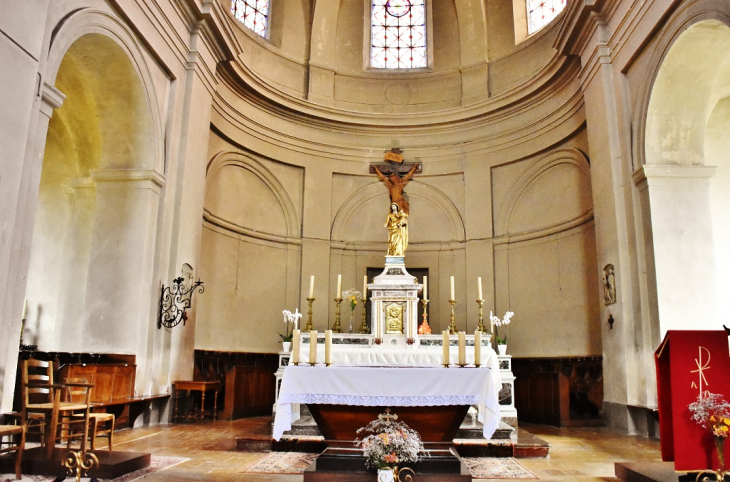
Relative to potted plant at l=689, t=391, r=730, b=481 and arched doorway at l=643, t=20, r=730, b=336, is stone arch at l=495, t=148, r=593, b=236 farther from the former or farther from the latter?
potted plant at l=689, t=391, r=730, b=481

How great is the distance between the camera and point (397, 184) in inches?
528

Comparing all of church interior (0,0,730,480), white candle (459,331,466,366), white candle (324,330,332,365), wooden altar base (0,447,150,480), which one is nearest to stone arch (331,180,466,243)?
church interior (0,0,730,480)

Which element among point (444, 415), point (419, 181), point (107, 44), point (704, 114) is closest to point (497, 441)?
point (444, 415)

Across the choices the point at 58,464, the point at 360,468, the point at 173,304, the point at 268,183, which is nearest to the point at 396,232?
the point at 173,304

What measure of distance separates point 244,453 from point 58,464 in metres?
1.92

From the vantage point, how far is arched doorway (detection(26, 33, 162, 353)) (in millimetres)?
8414

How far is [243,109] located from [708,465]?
33.8 ft

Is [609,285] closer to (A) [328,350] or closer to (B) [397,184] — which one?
(A) [328,350]

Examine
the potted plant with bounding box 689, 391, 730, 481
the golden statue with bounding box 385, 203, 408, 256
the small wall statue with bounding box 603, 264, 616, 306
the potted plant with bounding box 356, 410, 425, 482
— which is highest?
the golden statue with bounding box 385, 203, 408, 256

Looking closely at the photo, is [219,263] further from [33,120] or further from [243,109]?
[33,120]

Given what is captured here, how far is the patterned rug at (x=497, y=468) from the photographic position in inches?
204

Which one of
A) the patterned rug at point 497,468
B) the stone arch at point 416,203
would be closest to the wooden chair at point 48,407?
the patterned rug at point 497,468

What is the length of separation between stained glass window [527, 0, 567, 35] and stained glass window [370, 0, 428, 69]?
8.28 feet

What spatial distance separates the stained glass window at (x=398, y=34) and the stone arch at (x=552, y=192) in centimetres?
419
